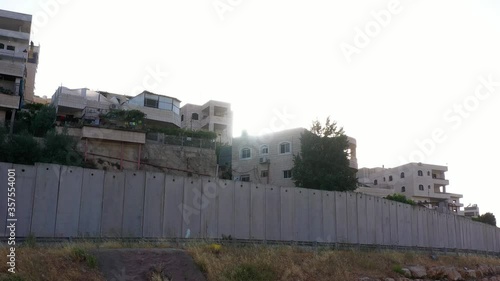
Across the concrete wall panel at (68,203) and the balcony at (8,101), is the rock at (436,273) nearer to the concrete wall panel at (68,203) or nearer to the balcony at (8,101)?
the concrete wall panel at (68,203)

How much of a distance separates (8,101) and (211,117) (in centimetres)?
3339

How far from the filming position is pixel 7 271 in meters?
10.2

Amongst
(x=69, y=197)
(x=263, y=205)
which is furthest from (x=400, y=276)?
(x=69, y=197)

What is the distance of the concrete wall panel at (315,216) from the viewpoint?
20.7m

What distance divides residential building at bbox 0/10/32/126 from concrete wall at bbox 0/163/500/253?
1086 inches

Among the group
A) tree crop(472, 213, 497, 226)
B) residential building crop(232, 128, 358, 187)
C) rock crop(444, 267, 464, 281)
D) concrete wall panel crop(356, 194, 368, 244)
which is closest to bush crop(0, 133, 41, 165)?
residential building crop(232, 128, 358, 187)

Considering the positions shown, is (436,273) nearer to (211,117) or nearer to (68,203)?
(68,203)

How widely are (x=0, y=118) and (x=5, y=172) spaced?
103ft

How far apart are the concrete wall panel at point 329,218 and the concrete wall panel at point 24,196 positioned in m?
12.2

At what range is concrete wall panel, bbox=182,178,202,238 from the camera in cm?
1698

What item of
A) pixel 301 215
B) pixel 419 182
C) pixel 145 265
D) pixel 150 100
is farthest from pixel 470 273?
pixel 419 182

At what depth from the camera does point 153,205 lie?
16.4 metres

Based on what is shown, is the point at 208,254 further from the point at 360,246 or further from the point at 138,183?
the point at 360,246

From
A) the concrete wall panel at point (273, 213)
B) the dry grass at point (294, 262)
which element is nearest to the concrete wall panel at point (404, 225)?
the dry grass at point (294, 262)
